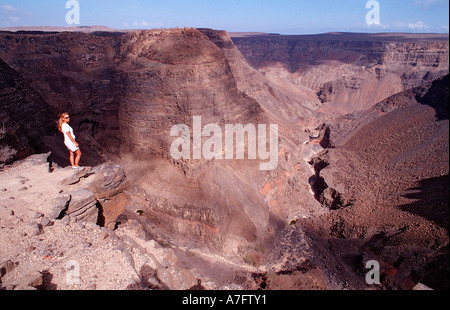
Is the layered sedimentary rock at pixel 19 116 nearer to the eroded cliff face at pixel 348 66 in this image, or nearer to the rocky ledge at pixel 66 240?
the rocky ledge at pixel 66 240

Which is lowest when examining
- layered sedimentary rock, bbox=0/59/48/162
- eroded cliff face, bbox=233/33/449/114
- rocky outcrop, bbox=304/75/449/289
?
rocky outcrop, bbox=304/75/449/289

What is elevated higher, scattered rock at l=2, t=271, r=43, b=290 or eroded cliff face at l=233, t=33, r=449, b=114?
eroded cliff face at l=233, t=33, r=449, b=114

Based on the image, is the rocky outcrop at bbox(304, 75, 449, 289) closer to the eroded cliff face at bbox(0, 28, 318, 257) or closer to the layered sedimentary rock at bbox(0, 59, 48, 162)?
the eroded cliff face at bbox(0, 28, 318, 257)

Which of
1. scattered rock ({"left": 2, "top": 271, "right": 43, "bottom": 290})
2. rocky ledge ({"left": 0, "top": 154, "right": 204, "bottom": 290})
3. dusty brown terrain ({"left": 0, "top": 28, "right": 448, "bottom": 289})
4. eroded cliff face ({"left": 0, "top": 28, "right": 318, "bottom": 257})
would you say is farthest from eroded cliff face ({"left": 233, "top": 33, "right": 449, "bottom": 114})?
scattered rock ({"left": 2, "top": 271, "right": 43, "bottom": 290})

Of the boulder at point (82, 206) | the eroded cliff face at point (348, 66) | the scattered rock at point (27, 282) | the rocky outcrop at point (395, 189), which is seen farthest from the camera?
the eroded cliff face at point (348, 66)

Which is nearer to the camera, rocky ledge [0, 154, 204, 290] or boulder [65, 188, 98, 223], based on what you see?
rocky ledge [0, 154, 204, 290]

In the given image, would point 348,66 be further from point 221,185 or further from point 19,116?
point 19,116

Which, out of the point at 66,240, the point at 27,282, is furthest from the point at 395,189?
the point at 27,282

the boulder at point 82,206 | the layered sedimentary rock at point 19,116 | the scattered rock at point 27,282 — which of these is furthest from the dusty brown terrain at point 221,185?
the boulder at point 82,206
